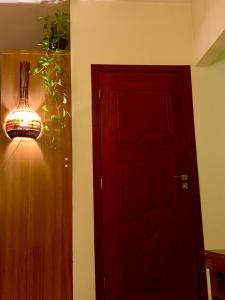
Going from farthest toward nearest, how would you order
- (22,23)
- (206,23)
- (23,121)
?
(22,23)
(206,23)
(23,121)

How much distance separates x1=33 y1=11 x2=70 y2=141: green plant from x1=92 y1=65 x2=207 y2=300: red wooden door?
269 millimetres

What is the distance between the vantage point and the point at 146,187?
2.83 metres

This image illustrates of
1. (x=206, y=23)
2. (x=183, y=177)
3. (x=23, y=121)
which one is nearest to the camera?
(x=23, y=121)

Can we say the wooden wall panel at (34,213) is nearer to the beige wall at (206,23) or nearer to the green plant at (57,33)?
the green plant at (57,33)

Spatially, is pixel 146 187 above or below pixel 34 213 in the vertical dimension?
above

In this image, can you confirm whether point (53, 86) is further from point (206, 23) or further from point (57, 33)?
point (206, 23)

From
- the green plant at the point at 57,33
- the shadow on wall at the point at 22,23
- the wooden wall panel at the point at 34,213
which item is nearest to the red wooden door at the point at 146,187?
the wooden wall panel at the point at 34,213

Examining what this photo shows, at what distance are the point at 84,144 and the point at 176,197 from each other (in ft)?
2.93

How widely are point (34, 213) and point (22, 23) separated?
1926mm

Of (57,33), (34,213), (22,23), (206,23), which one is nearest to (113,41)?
(57,33)

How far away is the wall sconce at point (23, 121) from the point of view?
263 cm

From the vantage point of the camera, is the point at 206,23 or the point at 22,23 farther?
the point at 22,23

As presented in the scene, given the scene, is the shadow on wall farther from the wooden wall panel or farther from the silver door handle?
the silver door handle

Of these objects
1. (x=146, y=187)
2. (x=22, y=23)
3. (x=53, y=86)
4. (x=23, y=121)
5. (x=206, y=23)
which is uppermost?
(x=22, y=23)
